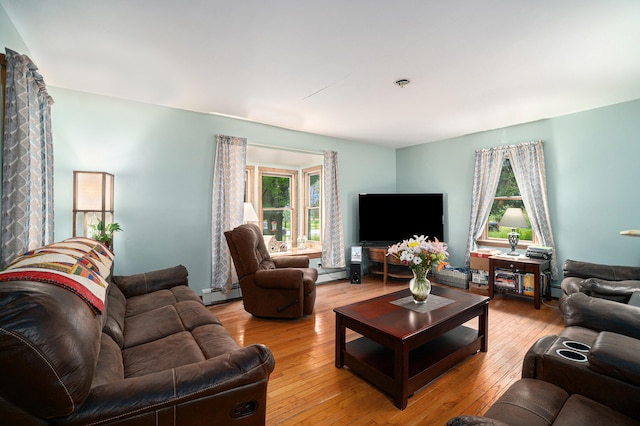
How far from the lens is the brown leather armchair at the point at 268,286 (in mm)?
3223

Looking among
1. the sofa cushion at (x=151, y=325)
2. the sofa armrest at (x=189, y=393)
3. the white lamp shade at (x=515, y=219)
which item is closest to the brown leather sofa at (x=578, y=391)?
the sofa armrest at (x=189, y=393)

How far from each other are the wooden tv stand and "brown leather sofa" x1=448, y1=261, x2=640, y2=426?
3182 mm

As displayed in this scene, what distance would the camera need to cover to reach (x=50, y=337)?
2.97 ft

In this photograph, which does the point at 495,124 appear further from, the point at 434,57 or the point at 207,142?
the point at 207,142

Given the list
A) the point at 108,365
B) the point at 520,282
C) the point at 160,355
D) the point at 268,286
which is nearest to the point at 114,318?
the point at 160,355

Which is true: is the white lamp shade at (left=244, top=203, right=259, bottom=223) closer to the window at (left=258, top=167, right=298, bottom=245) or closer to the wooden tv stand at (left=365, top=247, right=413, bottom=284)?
the window at (left=258, top=167, right=298, bottom=245)

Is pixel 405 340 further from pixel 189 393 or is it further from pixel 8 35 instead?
pixel 8 35

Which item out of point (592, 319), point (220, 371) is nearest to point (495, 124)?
point (592, 319)

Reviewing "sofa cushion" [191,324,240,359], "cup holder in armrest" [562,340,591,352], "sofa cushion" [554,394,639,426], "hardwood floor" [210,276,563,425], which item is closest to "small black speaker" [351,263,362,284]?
"hardwood floor" [210,276,563,425]

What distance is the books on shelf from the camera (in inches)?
154

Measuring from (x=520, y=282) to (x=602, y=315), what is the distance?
2394 mm

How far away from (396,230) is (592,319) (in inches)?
135

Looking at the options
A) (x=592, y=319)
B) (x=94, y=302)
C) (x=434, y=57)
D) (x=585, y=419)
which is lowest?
(x=585, y=419)

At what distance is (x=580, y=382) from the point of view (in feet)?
4.38
